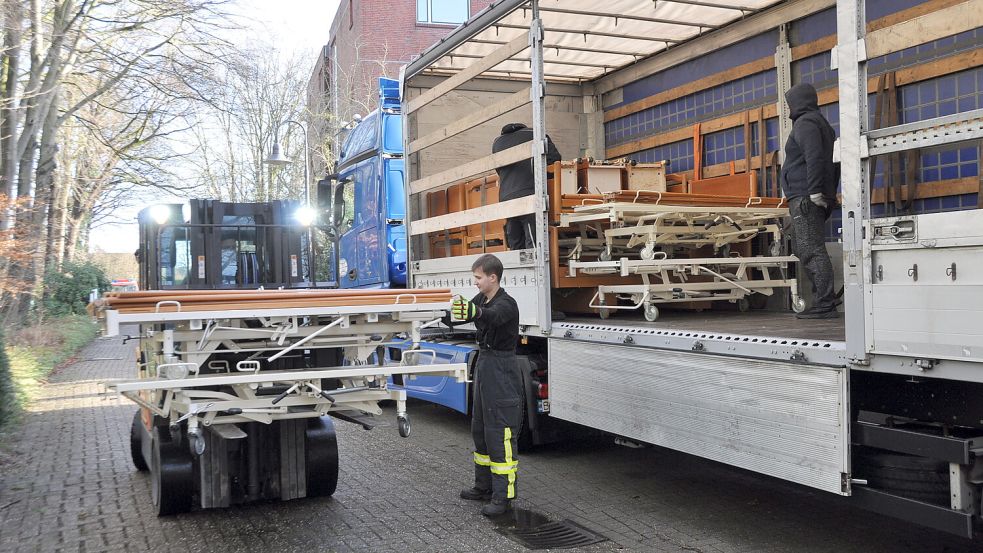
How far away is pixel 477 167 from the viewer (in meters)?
7.06

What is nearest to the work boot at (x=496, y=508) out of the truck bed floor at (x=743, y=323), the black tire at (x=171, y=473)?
the truck bed floor at (x=743, y=323)

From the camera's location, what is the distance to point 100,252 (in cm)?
3584

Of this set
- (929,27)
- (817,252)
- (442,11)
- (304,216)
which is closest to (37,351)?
(304,216)

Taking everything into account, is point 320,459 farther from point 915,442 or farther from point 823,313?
point 915,442

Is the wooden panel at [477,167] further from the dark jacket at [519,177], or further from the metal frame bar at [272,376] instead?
the metal frame bar at [272,376]

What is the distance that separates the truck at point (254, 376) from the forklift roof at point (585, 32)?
116 inches

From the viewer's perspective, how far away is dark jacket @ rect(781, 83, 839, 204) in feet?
18.7

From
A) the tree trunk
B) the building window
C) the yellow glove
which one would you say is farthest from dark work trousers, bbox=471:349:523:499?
the building window

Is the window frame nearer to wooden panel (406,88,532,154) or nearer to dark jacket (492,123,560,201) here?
wooden panel (406,88,532,154)

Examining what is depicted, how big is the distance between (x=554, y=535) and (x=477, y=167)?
3157 millimetres

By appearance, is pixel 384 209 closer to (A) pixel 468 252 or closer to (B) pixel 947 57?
(A) pixel 468 252

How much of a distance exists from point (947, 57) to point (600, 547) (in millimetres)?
4091

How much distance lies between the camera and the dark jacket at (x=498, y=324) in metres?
5.62

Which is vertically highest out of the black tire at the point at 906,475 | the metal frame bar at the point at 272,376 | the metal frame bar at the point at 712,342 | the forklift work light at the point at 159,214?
the forklift work light at the point at 159,214
